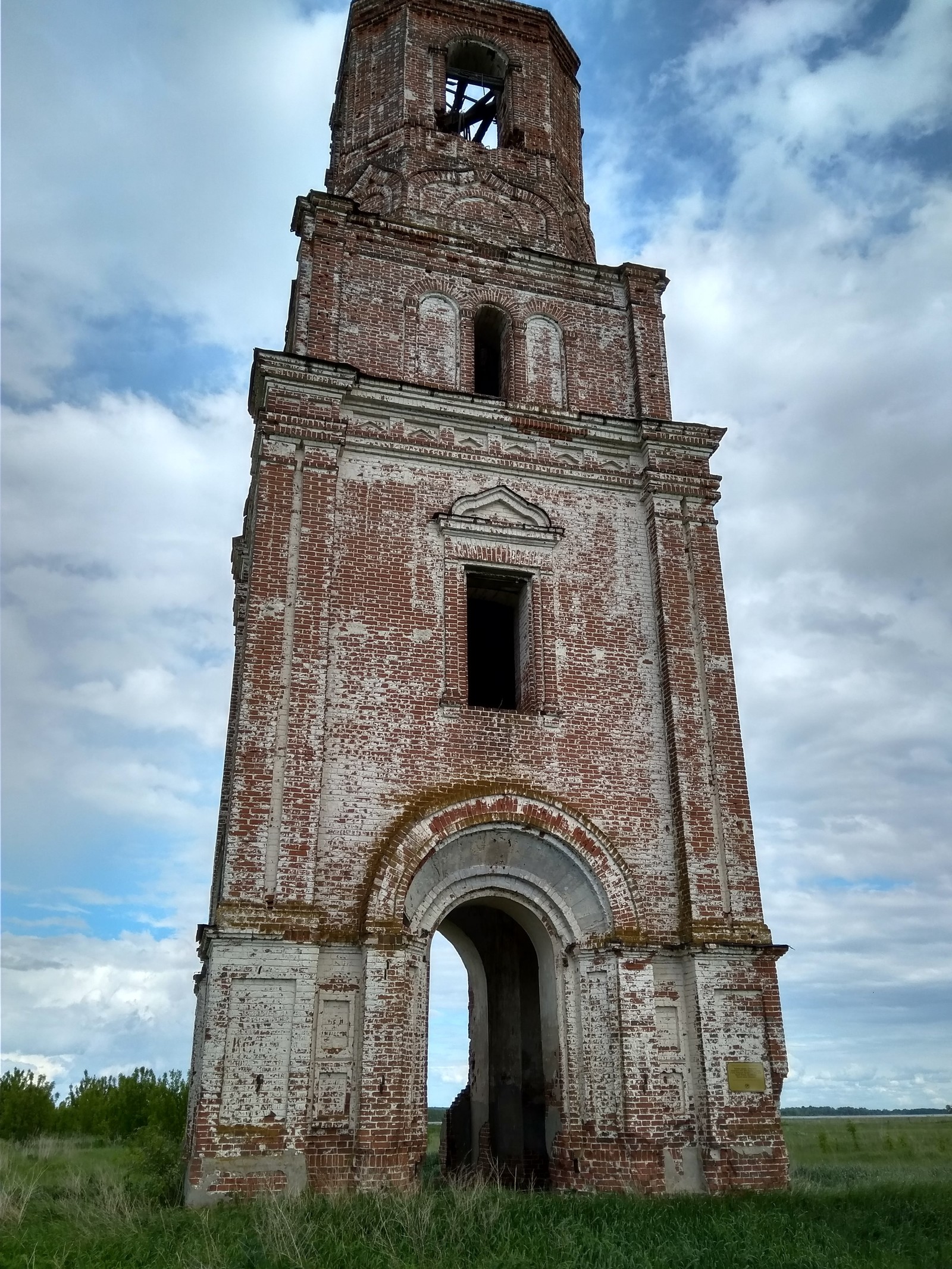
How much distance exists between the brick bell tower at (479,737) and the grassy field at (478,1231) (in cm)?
79

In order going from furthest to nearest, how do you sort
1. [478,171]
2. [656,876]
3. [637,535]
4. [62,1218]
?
[478,171] → [637,535] → [656,876] → [62,1218]

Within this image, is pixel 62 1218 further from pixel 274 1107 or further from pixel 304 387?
pixel 304 387

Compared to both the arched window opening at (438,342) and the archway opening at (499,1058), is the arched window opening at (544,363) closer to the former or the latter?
the arched window opening at (438,342)

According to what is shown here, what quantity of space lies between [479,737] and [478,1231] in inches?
187

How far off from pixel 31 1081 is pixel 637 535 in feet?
66.7

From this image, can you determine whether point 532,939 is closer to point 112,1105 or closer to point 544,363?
point 544,363

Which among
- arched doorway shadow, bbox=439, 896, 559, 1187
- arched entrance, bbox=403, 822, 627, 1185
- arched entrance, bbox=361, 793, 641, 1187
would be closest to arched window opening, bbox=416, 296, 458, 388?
arched entrance, bbox=361, 793, 641, 1187

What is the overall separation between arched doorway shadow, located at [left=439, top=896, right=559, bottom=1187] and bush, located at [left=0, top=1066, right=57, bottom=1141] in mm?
13715

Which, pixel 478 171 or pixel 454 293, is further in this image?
pixel 478 171

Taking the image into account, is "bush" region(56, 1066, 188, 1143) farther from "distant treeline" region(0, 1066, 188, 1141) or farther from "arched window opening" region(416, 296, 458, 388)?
"arched window opening" region(416, 296, 458, 388)

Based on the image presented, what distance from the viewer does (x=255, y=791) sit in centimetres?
958

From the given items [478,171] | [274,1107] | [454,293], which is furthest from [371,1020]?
[478,171]

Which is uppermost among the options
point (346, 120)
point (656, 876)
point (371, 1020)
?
point (346, 120)

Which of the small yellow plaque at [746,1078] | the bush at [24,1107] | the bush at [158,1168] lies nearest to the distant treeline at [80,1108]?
the bush at [24,1107]
